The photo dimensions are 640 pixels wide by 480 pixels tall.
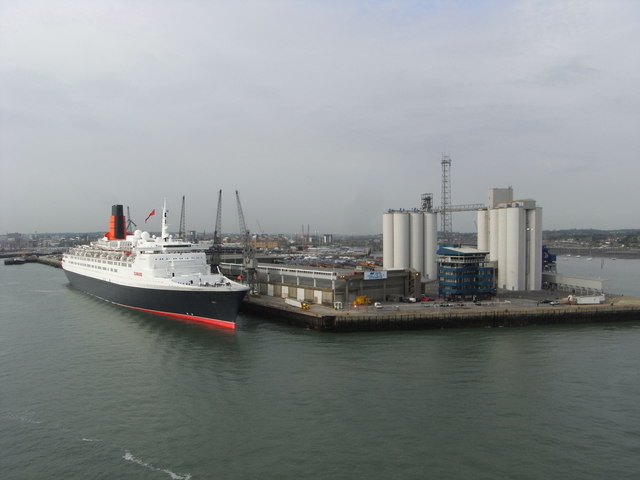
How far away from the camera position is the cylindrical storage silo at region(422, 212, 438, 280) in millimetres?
40094

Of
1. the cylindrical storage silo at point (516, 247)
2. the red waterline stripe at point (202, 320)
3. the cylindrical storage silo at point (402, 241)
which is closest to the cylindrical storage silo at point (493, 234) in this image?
the cylindrical storage silo at point (516, 247)

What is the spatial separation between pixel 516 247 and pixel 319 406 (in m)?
25.8

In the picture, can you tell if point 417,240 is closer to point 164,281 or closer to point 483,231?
point 483,231

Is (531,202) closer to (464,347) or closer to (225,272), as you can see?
(464,347)

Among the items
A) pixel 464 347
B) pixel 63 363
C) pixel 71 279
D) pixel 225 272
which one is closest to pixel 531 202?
pixel 464 347

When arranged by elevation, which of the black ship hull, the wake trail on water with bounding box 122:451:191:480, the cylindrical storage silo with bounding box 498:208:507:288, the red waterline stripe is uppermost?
the cylindrical storage silo with bounding box 498:208:507:288

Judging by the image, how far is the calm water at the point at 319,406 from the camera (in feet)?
36.9

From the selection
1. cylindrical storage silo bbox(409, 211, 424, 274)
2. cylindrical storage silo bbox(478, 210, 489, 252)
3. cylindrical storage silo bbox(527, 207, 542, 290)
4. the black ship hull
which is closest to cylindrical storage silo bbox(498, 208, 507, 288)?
cylindrical storage silo bbox(527, 207, 542, 290)

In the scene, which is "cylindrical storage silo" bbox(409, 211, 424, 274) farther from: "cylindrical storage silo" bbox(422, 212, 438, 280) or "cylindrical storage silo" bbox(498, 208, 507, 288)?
"cylindrical storage silo" bbox(498, 208, 507, 288)

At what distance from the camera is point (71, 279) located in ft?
155

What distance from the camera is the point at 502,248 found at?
36281mm

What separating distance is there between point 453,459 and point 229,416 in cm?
636

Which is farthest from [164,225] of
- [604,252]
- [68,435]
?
[604,252]

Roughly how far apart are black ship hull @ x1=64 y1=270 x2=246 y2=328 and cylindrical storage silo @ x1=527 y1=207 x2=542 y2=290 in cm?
2222
